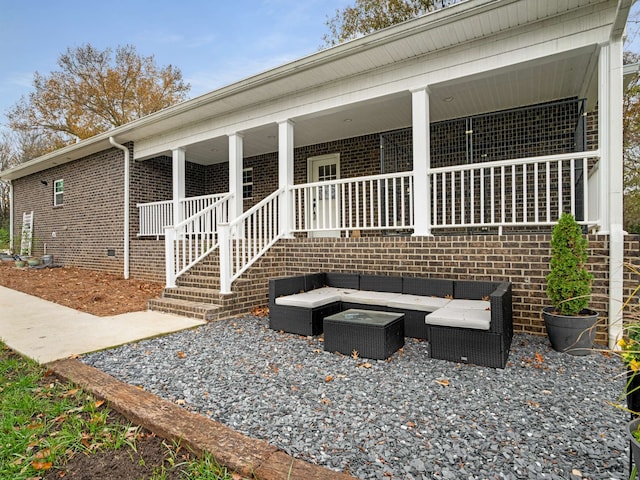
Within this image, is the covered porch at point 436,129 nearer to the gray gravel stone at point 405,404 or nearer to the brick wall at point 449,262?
the brick wall at point 449,262

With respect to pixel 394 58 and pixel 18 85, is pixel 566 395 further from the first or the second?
pixel 18 85

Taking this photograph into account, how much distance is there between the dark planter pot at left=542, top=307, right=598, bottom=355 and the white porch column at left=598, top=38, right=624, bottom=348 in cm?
36

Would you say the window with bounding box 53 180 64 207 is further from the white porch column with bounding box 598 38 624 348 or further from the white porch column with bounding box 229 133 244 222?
the white porch column with bounding box 598 38 624 348

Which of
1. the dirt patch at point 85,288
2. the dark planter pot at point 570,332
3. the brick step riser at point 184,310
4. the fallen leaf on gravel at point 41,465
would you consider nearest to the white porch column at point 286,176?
the brick step riser at point 184,310

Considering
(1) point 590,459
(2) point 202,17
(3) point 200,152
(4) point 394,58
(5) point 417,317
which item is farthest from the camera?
(2) point 202,17

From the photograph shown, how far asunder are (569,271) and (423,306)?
1486mm

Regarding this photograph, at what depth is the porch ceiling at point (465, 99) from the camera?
507cm

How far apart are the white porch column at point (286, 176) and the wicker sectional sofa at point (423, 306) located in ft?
4.85

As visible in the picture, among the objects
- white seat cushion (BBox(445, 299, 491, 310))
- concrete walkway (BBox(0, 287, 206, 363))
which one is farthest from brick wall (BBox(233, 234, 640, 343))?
concrete walkway (BBox(0, 287, 206, 363))

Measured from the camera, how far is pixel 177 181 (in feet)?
27.9

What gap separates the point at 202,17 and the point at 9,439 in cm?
1528

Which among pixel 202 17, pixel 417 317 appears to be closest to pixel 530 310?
pixel 417 317

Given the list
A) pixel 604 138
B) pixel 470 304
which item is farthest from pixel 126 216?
pixel 604 138

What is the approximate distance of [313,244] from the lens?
19.9 feet
